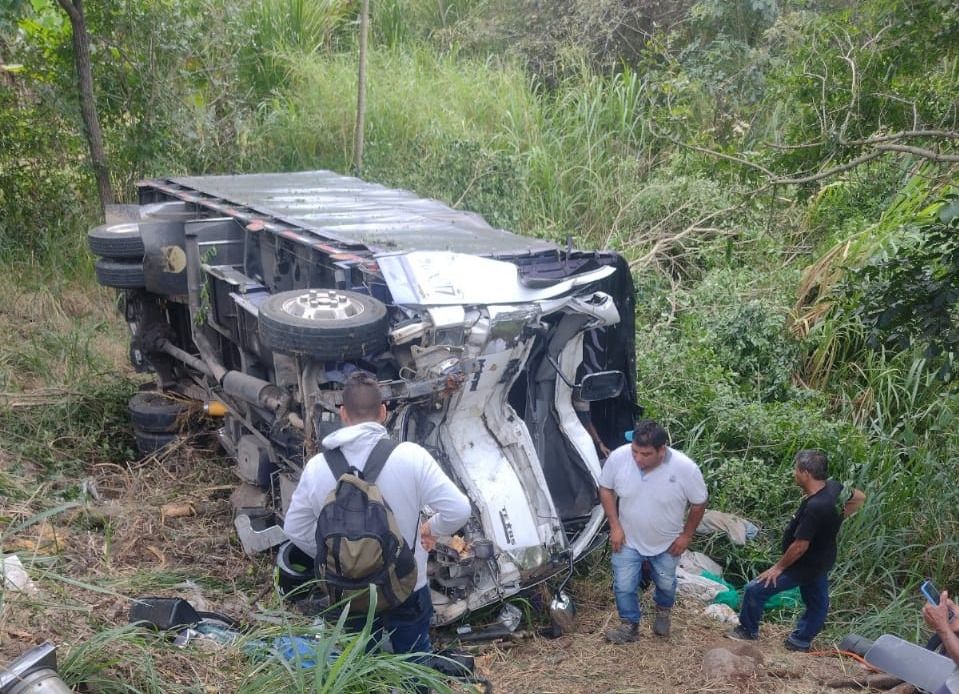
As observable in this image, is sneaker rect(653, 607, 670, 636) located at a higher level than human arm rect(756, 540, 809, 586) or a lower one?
lower

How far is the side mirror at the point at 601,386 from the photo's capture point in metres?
5.51

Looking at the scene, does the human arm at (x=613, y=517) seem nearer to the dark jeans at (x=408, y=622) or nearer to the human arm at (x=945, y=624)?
the dark jeans at (x=408, y=622)

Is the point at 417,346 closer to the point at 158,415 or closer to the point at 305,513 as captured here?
the point at 305,513

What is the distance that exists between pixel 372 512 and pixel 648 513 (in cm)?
176

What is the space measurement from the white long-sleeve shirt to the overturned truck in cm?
71

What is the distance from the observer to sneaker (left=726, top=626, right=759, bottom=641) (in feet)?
16.9

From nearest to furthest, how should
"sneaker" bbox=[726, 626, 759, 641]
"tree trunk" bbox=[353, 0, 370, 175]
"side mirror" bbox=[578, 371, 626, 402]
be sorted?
"sneaker" bbox=[726, 626, 759, 641] → "side mirror" bbox=[578, 371, 626, 402] → "tree trunk" bbox=[353, 0, 370, 175]

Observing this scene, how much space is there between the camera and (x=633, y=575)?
497 cm

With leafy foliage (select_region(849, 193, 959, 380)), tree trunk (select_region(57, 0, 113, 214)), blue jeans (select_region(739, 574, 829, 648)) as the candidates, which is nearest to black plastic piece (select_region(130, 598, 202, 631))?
blue jeans (select_region(739, 574, 829, 648))

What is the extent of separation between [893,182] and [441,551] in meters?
6.35

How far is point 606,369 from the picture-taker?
5773 mm

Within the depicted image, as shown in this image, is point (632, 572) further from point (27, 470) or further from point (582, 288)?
point (27, 470)

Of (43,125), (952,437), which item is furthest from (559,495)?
(43,125)

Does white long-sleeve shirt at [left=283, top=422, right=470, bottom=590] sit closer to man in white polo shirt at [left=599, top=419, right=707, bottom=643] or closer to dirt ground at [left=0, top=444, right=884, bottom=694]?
dirt ground at [left=0, top=444, right=884, bottom=694]
